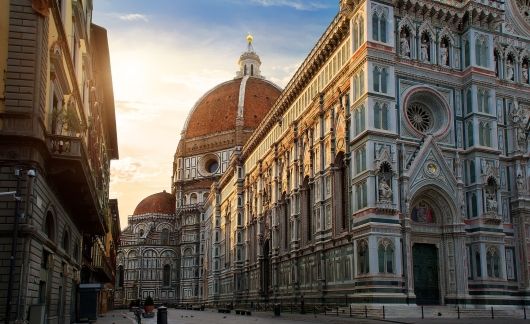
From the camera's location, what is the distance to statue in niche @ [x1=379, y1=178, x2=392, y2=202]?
125ft

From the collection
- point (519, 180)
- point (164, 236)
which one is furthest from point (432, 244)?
point (164, 236)

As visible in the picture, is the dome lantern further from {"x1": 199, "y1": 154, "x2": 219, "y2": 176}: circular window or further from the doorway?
the doorway

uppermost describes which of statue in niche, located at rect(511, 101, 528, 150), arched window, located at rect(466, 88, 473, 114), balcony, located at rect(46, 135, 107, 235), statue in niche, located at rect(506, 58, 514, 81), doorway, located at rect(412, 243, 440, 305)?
statue in niche, located at rect(506, 58, 514, 81)

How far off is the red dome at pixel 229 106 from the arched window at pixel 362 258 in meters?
78.0

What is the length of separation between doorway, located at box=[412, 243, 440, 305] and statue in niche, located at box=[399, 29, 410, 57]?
1258 cm

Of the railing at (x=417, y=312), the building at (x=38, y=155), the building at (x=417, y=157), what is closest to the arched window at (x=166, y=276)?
the building at (x=417, y=157)

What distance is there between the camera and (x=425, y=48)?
43.0 metres

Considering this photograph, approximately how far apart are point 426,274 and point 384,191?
21.7 ft

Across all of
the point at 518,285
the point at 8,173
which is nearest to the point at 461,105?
the point at 518,285

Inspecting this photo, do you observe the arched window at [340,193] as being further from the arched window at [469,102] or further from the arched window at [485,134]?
the arched window at [485,134]

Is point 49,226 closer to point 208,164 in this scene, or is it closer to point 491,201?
point 491,201

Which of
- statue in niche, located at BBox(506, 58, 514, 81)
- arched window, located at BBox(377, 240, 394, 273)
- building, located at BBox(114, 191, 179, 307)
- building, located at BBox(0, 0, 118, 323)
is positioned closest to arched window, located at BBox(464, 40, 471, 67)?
statue in niche, located at BBox(506, 58, 514, 81)

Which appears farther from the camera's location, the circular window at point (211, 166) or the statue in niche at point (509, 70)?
the circular window at point (211, 166)

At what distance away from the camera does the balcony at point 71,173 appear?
22.5m
